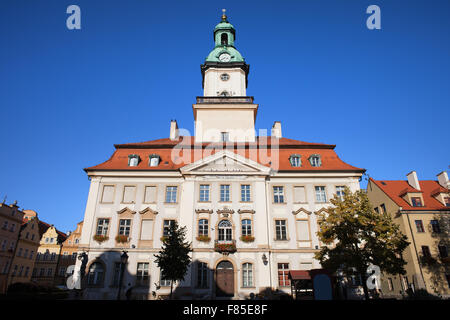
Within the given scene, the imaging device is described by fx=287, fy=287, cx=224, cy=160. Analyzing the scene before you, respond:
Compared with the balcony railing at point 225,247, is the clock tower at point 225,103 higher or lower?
higher

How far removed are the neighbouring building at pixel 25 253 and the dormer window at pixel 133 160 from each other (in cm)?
3397

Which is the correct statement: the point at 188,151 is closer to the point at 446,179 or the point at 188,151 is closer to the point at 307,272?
the point at 307,272

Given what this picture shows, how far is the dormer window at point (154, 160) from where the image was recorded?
29781mm

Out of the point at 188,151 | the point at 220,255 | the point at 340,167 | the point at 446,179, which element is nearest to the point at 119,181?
the point at 188,151

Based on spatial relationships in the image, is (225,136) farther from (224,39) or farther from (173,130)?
(224,39)

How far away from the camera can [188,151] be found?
31.0 m

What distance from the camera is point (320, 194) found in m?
28.6

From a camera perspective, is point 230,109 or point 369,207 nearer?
point 369,207

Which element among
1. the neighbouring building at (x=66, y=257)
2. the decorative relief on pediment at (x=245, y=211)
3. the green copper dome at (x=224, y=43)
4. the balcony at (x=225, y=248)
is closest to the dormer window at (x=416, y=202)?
the decorative relief on pediment at (x=245, y=211)

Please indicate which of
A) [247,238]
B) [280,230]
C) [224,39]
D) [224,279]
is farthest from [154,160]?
[224,39]

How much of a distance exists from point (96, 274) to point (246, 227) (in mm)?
13952

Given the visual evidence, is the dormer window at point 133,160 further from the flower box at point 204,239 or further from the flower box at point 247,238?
the flower box at point 247,238

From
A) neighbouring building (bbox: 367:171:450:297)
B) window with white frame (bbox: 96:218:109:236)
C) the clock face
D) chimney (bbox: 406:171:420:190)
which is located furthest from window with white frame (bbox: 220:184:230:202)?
chimney (bbox: 406:171:420:190)
